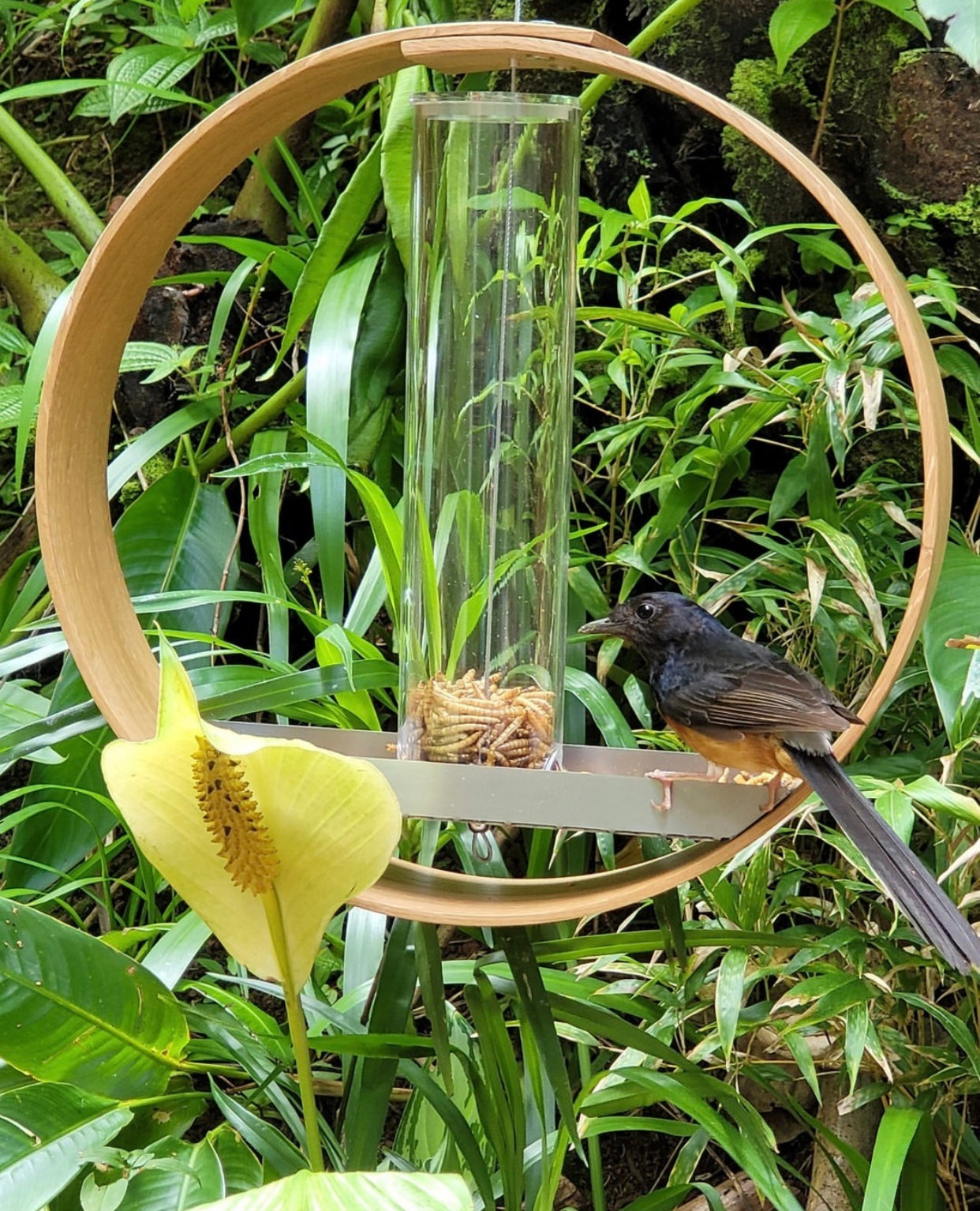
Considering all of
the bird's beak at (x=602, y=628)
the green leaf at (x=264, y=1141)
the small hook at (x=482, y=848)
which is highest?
the bird's beak at (x=602, y=628)

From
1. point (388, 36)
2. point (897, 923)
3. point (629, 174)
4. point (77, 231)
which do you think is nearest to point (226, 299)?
point (77, 231)

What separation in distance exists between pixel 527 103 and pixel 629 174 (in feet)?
3.53

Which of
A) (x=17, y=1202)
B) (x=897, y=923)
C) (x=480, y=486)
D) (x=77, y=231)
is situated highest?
(x=77, y=231)

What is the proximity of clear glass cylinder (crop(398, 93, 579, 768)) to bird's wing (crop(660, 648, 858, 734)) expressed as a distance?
0.14m

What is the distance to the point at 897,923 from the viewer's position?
64.7 inches

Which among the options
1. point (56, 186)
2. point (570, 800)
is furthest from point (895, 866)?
point (56, 186)

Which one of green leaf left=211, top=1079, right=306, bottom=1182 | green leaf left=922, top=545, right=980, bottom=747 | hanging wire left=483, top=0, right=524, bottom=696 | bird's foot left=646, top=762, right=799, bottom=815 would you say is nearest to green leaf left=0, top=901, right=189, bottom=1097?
green leaf left=211, top=1079, right=306, bottom=1182

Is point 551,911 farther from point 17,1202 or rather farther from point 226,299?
point 226,299

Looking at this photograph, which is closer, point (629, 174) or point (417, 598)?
point (417, 598)

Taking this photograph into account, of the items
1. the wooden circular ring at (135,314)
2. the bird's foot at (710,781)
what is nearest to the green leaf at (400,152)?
the wooden circular ring at (135,314)

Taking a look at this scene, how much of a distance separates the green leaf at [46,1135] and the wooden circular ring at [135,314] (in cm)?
34

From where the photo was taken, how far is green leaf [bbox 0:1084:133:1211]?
119 centimetres

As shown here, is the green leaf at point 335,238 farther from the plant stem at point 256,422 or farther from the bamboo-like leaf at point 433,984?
the bamboo-like leaf at point 433,984

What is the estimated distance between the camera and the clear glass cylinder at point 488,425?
1340mm
